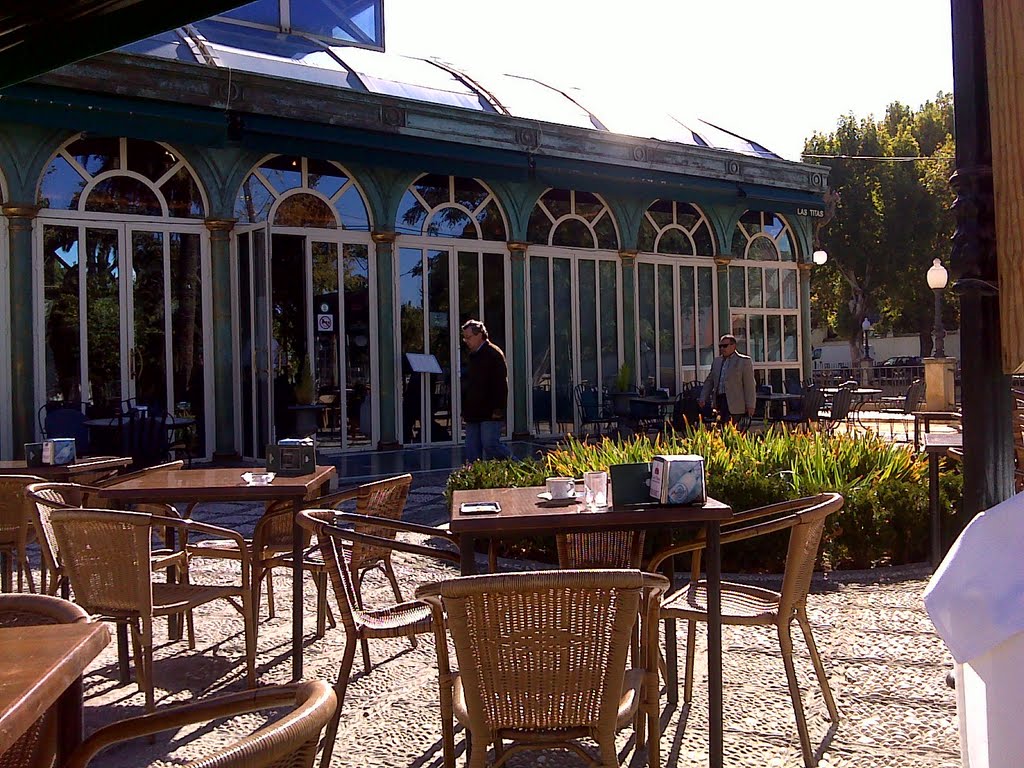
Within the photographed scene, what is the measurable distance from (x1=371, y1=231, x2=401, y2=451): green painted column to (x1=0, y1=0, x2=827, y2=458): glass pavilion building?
1.1 inches

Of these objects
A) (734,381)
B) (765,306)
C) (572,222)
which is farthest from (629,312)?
(734,381)

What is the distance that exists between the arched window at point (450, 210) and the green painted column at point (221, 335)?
2.36m

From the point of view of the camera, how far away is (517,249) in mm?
13898

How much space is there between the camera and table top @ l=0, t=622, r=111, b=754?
1.53 m

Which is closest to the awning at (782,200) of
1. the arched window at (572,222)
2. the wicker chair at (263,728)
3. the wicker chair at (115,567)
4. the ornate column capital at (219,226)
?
the arched window at (572,222)

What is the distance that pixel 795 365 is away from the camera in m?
17.9

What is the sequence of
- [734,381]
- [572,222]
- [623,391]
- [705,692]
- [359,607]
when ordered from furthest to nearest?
[572,222]
[623,391]
[734,381]
[705,692]
[359,607]

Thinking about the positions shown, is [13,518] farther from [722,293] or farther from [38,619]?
[722,293]

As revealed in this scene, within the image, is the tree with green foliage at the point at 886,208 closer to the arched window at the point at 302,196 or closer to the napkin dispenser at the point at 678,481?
the arched window at the point at 302,196

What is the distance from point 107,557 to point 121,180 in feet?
27.9

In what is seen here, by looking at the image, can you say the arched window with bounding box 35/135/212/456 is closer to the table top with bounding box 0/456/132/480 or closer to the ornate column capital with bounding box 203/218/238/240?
the ornate column capital with bounding box 203/218/238/240

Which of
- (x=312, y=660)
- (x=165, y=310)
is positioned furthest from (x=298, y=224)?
(x=312, y=660)

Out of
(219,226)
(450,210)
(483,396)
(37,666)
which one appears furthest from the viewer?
(450,210)

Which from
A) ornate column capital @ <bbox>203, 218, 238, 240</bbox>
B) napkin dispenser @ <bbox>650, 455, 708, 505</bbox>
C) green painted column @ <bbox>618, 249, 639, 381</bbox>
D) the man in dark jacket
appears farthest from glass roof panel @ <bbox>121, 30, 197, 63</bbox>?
napkin dispenser @ <bbox>650, 455, 708, 505</bbox>
